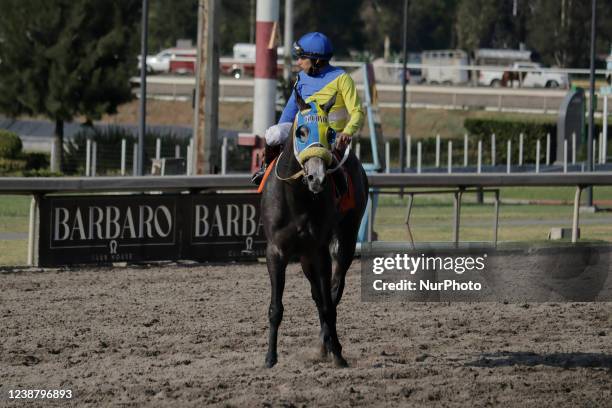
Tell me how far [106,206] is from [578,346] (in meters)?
6.64

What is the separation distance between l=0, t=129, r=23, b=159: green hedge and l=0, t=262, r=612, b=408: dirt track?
20726mm

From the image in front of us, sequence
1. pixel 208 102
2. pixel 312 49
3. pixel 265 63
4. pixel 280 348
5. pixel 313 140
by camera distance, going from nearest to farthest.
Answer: pixel 313 140, pixel 312 49, pixel 280 348, pixel 208 102, pixel 265 63

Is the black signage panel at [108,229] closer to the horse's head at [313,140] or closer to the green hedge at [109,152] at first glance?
the horse's head at [313,140]

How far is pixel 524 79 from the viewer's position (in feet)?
216

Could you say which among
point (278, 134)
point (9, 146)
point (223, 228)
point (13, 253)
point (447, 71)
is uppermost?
point (447, 71)

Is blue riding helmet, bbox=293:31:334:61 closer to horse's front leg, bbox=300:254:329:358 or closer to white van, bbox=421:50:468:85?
horse's front leg, bbox=300:254:329:358

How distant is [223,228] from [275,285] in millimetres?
7180

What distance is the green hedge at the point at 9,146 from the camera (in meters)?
34.5

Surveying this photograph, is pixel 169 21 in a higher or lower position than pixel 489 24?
lower

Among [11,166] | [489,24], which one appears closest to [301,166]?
[11,166]

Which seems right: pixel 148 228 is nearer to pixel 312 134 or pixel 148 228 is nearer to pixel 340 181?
pixel 340 181

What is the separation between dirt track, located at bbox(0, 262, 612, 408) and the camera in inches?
325

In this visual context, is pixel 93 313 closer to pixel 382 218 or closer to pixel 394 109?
pixel 382 218

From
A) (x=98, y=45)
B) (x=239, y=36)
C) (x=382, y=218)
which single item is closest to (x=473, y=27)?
(x=239, y=36)
